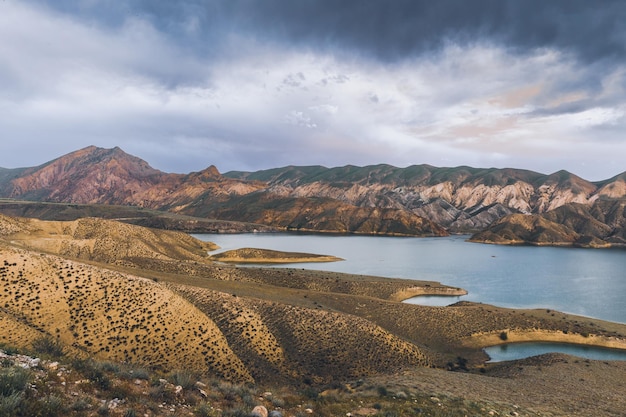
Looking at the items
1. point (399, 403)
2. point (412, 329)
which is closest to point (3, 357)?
point (399, 403)

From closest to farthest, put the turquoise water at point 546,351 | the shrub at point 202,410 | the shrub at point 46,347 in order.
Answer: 1. the shrub at point 202,410
2. the shrub at point 46,347
3. the turquoise water at point 546,351

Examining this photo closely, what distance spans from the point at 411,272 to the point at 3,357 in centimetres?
10381

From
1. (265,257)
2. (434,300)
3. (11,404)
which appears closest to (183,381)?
(11,404)

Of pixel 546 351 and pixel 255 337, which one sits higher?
pixel 255 337

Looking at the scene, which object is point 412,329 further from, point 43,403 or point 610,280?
point 610,280

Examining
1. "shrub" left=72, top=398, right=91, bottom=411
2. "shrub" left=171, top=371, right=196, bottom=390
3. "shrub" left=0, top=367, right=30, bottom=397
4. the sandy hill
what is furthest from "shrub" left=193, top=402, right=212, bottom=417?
the sandy hill

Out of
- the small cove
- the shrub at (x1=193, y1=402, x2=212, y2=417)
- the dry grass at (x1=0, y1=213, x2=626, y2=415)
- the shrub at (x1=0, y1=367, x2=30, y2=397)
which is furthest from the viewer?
the small cove

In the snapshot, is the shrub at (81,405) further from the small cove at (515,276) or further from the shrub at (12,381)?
the small cove at (515,276)

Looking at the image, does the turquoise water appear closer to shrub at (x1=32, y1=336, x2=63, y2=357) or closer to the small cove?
the small cove

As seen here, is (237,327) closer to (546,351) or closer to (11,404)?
(11,404)

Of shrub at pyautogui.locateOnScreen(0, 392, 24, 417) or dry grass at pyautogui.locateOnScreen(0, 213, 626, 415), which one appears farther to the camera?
dry grass at pyautogui.locateOnScreen(0, 213, 626, 415)

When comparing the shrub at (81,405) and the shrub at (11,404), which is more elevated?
the shrub at (11,404)

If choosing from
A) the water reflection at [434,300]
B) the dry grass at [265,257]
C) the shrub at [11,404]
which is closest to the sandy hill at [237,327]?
the water reflection at [434,300]

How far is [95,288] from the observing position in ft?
108
